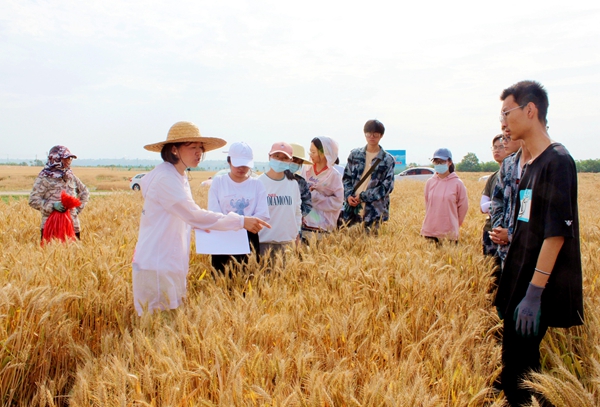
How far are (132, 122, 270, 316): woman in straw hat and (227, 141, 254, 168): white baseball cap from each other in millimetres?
774

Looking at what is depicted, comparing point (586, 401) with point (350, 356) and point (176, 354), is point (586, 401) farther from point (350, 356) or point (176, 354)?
point (176, 354)

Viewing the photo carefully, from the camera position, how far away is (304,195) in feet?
14.9

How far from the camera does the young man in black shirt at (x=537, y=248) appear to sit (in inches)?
72.8

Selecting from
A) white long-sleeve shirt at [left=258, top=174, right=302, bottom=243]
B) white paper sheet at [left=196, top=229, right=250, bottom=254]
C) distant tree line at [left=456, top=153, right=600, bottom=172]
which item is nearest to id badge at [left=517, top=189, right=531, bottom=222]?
white paper sheet at [left=196, top=229, right=250, bottom=254]

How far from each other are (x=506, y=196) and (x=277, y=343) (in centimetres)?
184

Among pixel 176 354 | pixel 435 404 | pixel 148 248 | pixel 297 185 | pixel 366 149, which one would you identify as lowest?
Answer: pixel 435 404

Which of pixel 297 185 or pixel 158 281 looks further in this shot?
pixel 297 185

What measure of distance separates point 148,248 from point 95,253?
1371 millimetres

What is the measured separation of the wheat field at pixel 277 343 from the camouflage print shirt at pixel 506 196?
436 mm

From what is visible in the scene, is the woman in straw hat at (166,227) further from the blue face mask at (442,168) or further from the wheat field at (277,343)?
the blue face mask at (442,168)

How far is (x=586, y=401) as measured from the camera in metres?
1.62

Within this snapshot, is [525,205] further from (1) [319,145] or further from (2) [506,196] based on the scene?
(1) [319,145]

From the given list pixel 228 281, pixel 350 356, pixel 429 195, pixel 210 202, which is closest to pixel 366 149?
pixel 429 195

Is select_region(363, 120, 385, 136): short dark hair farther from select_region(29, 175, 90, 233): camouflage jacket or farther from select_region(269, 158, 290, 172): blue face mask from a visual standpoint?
select_region(29, 175, 90, 233): camouflage jacket
